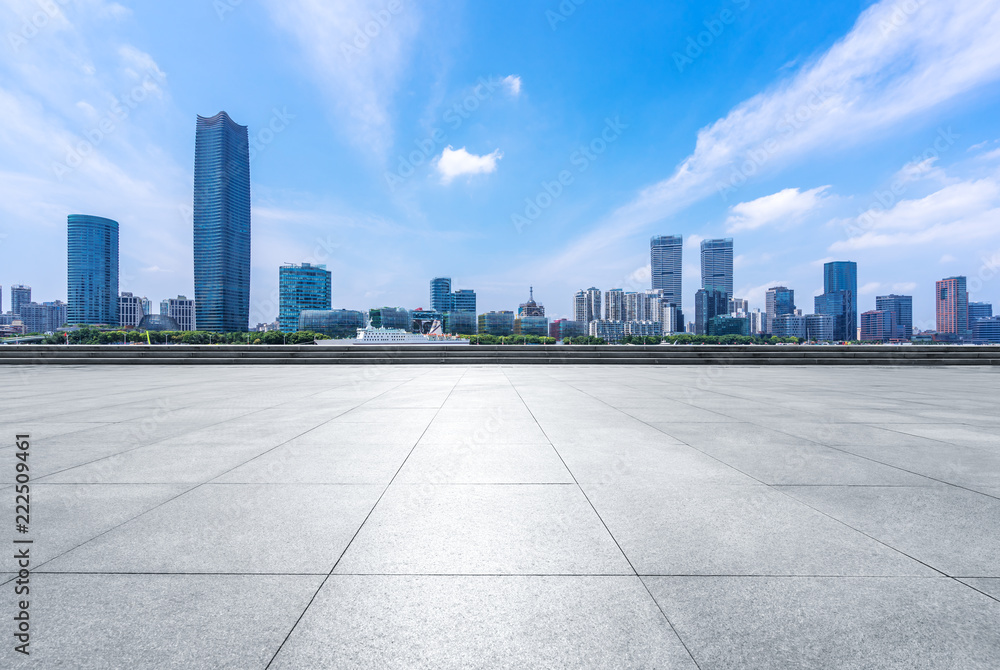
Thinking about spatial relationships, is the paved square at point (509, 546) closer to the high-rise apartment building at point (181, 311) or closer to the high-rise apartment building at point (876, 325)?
the high-rise apartment building at point (876, 325)

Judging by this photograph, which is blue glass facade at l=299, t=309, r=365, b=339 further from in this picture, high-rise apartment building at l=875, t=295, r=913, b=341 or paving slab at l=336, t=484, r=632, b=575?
high-rise apartment building at l=875, t=295, r=913, b=341

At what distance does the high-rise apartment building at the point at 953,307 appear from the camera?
114 metres

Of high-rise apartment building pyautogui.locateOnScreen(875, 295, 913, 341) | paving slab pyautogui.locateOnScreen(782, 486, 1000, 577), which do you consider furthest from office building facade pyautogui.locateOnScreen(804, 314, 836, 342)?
paving slab pyautogui.locateOnScreen(782, 486, 1000, 577)

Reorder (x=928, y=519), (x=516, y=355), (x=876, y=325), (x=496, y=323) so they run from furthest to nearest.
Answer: (x=496, y=323), (x=876, y=325), (x=516, y=355), (x=928, y=519)

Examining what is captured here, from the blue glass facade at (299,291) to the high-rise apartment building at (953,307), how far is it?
198m

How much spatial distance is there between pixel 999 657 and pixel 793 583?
88 cm

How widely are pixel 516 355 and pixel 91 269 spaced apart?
492 feet

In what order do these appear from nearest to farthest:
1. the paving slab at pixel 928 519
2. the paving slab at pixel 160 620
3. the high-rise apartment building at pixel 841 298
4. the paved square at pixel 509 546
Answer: the paving slab at pixel 160 620
the paved square at pixel 509 546
the paving slab at pixel 928 519
the high-rise apartment building at pixel 841 298

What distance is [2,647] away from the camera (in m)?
2.21

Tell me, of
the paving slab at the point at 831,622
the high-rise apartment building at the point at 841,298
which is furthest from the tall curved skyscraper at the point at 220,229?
the high-rise apartment building at the point at 841,298

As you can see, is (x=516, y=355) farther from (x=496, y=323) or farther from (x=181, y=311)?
(x=181, y=311)

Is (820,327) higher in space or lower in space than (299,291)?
lower

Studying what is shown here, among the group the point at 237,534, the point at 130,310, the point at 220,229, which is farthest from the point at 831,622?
the point at 130,310

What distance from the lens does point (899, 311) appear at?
146m
